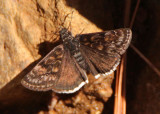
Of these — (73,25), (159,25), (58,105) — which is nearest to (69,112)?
(58,105)

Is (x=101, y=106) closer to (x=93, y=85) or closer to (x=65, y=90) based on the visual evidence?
(x=93, y=85)

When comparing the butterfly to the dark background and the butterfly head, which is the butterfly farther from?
the dark background

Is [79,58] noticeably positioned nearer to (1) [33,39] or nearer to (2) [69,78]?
(2) [69,78]

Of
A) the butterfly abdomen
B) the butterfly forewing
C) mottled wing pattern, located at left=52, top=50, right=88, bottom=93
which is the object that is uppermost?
the butterfly forewing

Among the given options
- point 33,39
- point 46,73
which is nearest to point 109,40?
point 46,73

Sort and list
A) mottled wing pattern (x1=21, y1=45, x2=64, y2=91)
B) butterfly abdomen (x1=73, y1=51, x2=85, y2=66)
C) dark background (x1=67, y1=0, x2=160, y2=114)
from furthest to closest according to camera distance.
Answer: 1. dark background (x1=67, y1=0, x2=160, y2=114)
2. butterfly abdomen (x1=73, y1=51, x2=85, y2=66)
3. mottled wing pattern (x1=21, y1=45, x2=64, y2=91)

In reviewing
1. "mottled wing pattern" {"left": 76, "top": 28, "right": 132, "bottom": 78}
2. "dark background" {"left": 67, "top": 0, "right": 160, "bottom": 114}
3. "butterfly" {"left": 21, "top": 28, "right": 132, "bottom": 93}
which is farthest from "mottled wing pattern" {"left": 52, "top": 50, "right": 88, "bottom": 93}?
"dark background" {"left": 67, "top": 0, "right": 160, "bottom": 114}
